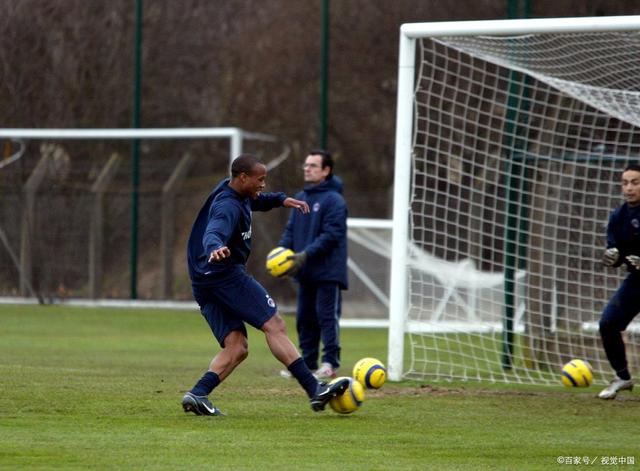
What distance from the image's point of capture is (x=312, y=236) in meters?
11.5

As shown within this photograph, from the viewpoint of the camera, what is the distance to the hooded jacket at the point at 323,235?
1138 centimetres

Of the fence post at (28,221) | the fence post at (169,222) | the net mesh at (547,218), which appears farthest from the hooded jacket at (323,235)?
the fence post at (28,221)

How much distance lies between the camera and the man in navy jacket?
11.4 meters

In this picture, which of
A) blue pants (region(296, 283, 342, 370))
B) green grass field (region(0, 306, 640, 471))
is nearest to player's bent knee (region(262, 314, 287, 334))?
green grass field (region(0, 306, 640, 471))

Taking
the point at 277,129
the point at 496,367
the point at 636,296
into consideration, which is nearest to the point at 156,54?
the point at 277,129

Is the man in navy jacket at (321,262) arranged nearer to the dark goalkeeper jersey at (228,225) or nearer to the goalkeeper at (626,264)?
the goalkeeper at (626,264)

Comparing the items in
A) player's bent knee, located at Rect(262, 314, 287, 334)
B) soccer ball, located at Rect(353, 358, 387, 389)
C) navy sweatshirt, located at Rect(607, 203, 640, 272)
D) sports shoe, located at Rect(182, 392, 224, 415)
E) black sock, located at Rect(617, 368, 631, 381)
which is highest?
navy sweatshirt, located at Rect(607, 203, 640, 272)

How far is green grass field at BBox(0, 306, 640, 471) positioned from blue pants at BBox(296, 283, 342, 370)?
493 millimetres

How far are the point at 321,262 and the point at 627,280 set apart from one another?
2.77 m

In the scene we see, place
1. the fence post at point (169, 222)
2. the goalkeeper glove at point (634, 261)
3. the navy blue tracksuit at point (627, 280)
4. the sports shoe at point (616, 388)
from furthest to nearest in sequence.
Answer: the fence post at point (169, 222) → the sports shoe at point (616, 388) → the navy blue tracksuit at point (627, 280) → the goalkeeper glove at point (634, 261)

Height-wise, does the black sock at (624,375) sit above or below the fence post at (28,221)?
above

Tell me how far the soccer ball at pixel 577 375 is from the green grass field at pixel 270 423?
0.34 feet

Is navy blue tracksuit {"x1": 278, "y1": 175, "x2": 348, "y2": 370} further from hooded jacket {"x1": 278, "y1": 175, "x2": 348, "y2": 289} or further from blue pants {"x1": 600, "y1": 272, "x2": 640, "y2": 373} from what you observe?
blue pants {"x1": 600, "y1": 272, "x2": 640, "y2": 373}

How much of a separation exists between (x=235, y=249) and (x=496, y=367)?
5.36 metres
